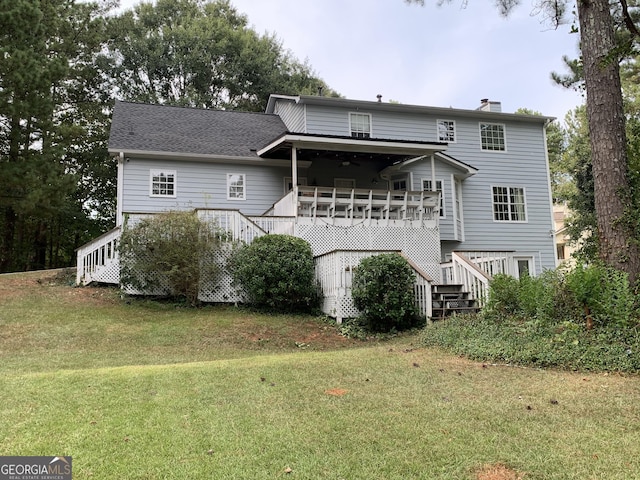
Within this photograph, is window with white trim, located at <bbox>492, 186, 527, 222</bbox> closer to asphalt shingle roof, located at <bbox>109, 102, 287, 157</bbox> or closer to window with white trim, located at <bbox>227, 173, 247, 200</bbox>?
asphalt shingle roof, located at <bbox>109, 102, 287, 157</bbox>

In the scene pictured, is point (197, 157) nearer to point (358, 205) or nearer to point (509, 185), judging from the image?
point (358, 205)

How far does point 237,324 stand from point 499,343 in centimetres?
552

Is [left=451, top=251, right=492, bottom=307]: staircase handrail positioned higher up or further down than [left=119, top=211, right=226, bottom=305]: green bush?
further down

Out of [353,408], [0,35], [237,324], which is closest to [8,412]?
[353,408]

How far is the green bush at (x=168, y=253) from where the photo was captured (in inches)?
468

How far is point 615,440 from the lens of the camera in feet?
12.7

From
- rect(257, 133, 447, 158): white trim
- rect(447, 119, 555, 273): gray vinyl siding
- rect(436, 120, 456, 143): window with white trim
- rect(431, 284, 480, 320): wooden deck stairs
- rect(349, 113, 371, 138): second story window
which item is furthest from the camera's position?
rect(436, 120, 456, 143): window with white trim

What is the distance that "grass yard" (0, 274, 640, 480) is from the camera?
3.50 meters

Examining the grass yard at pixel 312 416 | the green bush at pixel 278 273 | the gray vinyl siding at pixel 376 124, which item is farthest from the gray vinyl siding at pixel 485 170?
the grass yard at pixel 312 416

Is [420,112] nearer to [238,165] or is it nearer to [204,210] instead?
[238,165]

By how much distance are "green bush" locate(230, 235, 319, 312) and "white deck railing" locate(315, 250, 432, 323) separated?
62 cm

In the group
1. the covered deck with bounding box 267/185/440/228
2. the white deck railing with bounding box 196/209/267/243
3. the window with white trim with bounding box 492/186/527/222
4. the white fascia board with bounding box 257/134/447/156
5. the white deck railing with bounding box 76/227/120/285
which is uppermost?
the white fascia board with bounding box 257/134/447/156

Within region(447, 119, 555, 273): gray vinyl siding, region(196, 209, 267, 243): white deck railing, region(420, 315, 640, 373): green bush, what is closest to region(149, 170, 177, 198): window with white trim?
region(196, 209, 267, 243): white deck railing

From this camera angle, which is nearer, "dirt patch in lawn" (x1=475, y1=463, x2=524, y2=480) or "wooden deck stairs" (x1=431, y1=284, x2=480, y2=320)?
"dirt patch in lawn" (x1=475, y1=463, x2=524, y2=480)
